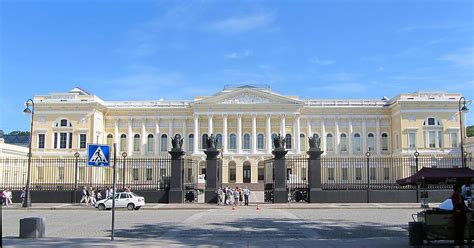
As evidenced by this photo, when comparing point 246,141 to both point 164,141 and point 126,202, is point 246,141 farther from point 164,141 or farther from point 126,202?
point 126,202

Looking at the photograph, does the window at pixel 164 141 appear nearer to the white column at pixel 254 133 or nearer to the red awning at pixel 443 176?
the white column at pixel 254 133

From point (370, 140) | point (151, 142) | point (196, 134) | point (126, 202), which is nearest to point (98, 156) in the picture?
point (126, 202)

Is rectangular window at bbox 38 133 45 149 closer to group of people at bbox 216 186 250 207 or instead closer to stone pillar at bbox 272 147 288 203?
group of people at bbox 216 186 250 207

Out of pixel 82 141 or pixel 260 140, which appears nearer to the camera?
pixel 82 141

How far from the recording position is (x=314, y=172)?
33562 millimetres

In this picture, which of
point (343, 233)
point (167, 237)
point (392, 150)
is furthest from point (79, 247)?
point (392, 150)

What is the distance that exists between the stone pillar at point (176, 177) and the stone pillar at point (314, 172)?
28.1ft

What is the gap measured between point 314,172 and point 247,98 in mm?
50164

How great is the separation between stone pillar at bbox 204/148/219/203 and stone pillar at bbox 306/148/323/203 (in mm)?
6385

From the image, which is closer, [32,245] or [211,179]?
[32,245]

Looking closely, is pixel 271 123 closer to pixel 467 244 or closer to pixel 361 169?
pixel 361 169

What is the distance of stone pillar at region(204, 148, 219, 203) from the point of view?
34.3 meters

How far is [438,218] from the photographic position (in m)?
12.8

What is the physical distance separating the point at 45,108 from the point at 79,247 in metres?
72.0
